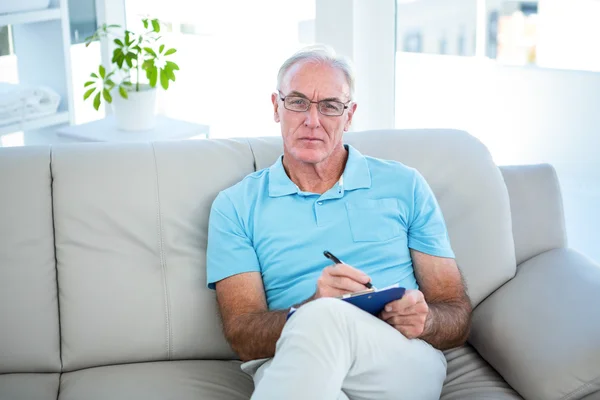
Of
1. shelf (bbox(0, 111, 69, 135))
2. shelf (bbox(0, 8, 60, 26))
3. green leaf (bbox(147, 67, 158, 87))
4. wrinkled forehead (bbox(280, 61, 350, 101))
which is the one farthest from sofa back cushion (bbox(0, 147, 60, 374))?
shelf (bbox(0, 8, 60, 26))

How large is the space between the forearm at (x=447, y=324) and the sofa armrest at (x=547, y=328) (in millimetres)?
81

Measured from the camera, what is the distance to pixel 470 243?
7.24 feet

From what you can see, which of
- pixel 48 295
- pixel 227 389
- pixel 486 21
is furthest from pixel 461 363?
pixel 486 21

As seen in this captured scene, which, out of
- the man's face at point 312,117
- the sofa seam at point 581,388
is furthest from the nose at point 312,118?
the sofa seam at point 581,388

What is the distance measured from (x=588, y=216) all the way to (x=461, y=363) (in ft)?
3.62

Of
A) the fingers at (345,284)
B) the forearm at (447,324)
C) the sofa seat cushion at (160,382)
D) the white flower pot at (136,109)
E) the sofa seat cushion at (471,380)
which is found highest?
the white flower pot at (136,109)

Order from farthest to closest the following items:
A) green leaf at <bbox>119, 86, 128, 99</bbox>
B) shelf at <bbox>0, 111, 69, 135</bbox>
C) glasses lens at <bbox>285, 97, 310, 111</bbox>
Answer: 1. shelf at <bbox>0, 111, 69, 135</bbox>
2. green leaf at <bbox>119, 86, 128, 99</bbox>
3. glasses lens at <bbox>285, 97, 310, 111</bbox>

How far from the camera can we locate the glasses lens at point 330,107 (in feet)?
6.96

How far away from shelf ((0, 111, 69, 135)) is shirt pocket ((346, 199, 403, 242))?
5.85ft

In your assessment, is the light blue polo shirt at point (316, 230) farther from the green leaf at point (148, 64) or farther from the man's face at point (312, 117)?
the green leaf at point (148, 64)

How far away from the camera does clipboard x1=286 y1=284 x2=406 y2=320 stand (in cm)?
174

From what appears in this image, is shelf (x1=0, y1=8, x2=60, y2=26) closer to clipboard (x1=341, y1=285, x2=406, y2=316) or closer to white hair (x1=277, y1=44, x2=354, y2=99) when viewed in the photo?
white hair (x1=277, y1=44, x2=354, y2=99)

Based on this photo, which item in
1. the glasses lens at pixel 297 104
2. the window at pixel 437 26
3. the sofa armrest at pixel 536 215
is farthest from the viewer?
the window at pixel 437 26

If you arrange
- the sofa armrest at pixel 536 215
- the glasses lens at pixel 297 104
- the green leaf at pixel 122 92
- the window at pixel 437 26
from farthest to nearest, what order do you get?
the green leaf at pixel 122 92, the window at pixel 437 26, the sofa armrest at pixel 536 215, the glasses lens at pixel 297 104
